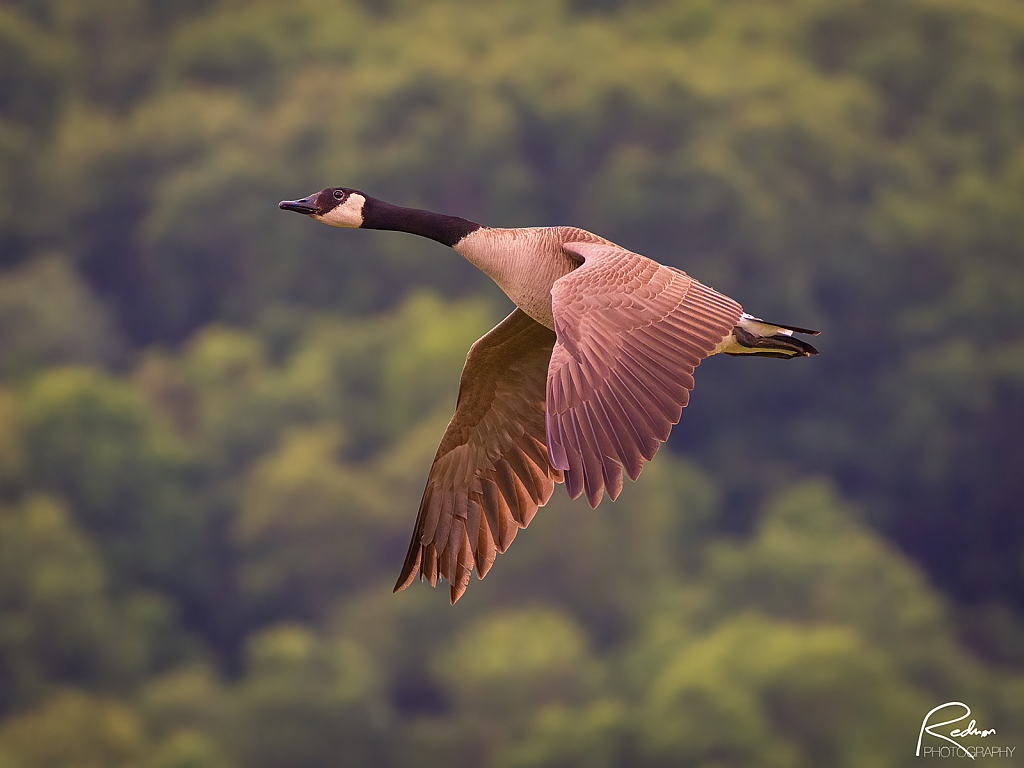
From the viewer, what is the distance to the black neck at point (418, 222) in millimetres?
12156

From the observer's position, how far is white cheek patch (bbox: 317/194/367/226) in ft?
41.9

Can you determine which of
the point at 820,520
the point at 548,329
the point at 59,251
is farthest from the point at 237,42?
the point at 548,329

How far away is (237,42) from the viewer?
9456cm

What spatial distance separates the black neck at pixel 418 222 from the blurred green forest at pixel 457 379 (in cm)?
3869

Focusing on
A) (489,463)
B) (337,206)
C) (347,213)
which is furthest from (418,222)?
(489,463)

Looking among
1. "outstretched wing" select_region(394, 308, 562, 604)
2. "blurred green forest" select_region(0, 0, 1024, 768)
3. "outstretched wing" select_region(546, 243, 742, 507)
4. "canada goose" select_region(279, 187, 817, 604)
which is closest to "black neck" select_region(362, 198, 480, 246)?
"canada goose" select_region(279, 187, 817, 604)

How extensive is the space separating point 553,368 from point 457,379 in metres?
54.6

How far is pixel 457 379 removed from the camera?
64.6m

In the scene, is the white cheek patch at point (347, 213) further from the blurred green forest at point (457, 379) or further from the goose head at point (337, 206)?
the blurred green forest at point (457, 379)

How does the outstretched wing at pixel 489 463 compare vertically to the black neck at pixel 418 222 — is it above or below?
below
